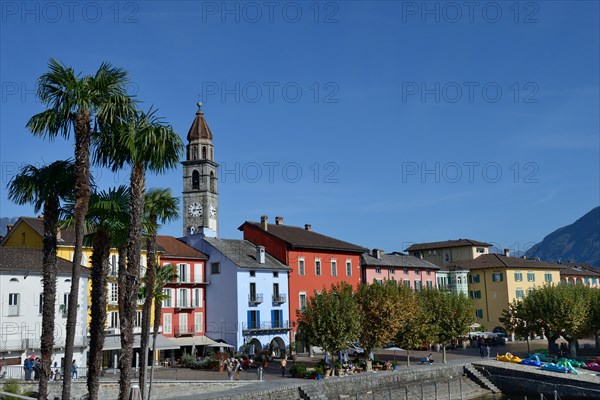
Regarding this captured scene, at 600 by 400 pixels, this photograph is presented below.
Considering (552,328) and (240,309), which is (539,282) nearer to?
(552,328)

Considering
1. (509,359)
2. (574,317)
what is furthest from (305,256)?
(574,317)

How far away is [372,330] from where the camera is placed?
52.0 meters

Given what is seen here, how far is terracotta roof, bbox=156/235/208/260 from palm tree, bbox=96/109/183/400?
34641 millimetres

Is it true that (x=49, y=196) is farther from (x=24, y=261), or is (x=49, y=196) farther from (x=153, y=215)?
(x=24, y=261)

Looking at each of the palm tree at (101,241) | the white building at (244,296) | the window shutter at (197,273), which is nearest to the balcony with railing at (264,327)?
the white building at (244,296)

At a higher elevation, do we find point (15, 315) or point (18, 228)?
point (18, 228)

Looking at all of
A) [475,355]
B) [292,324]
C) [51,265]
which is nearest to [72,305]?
[51,265]

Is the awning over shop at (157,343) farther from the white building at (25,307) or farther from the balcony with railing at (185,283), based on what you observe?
the balcony with railing at (185,283)

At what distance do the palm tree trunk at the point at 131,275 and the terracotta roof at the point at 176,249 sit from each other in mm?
34606

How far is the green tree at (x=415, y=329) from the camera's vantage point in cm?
5384

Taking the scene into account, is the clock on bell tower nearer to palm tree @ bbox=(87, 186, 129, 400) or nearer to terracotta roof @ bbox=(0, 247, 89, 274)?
terracotta roof @ bbox=(0, 247, 89, 274)

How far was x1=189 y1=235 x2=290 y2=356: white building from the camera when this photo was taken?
2347 inches

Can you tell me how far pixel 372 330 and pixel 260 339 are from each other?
13.1m

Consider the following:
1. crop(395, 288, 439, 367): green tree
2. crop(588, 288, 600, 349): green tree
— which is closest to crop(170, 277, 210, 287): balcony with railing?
→ crop(395, 288, 439, 367): green tree
